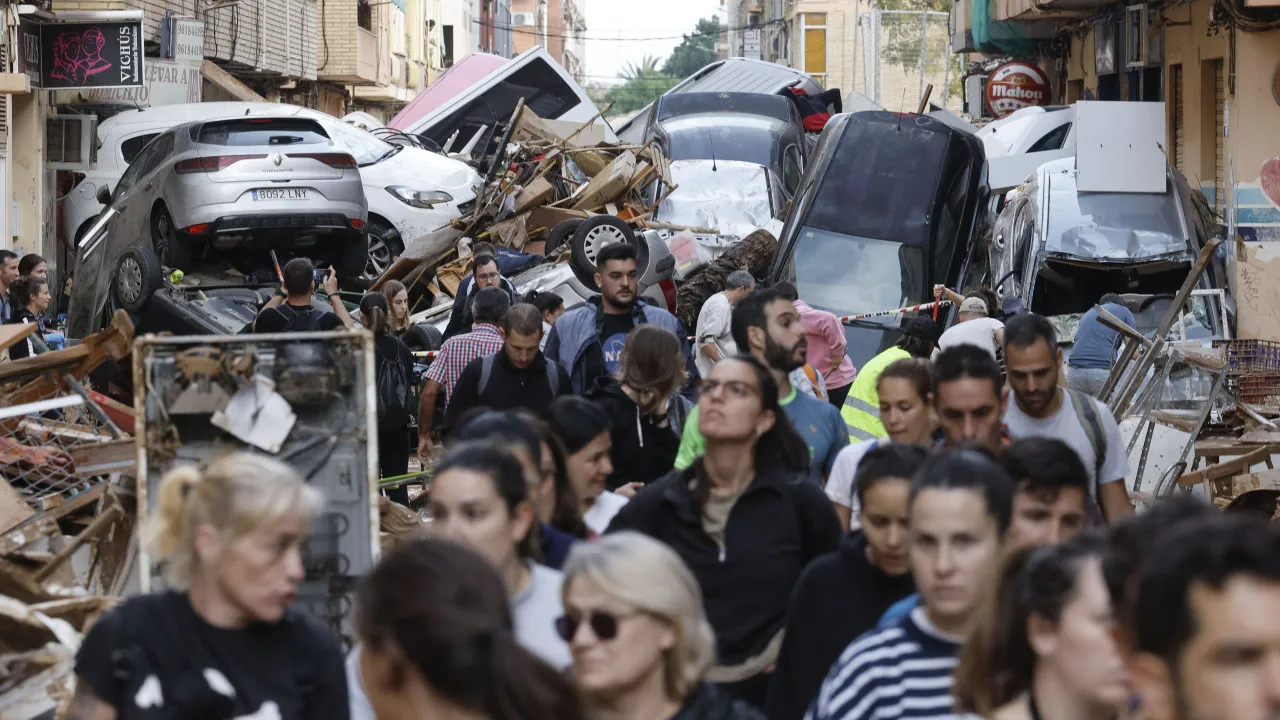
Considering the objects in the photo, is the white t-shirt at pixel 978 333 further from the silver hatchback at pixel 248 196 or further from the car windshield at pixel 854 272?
the silver hatchback at pixel 248 196

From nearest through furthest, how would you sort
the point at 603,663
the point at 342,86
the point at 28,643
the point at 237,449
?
the point at 603,663
the point at 28,643
the point at 237,449
the point at 342,86

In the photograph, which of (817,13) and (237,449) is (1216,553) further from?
(817,13)

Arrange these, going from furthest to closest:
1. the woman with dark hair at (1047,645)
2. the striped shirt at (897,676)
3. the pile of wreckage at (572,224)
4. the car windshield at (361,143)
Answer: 1. the car windshield at (361,143)
2. the pile of wreckage at (572,224)
3. the striped shirt at (897,676)
4. the woman with dark hair at (1047,645)

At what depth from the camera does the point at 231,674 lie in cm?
339

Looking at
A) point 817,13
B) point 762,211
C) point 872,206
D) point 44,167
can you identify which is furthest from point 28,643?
point 817,13

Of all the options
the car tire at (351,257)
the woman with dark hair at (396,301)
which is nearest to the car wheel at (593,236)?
the woman with dark hair at (396,301)

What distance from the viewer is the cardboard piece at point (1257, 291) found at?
15164 millimetres

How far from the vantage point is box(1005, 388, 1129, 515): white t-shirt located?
558 cm

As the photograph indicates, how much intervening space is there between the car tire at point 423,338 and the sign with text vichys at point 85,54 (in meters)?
7.25

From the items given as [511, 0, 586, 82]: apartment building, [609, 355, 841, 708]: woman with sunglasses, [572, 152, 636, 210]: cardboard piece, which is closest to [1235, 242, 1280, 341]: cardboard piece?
[572, 152, 636, 210]: cardboard piece

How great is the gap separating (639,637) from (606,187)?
1583 cm

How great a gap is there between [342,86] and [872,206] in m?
27.0

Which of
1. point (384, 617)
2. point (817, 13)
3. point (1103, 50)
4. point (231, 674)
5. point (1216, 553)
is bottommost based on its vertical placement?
point (231, 674)

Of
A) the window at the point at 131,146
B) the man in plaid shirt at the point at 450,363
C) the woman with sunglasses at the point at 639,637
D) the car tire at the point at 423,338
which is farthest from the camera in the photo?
the window at the point at 131,146
